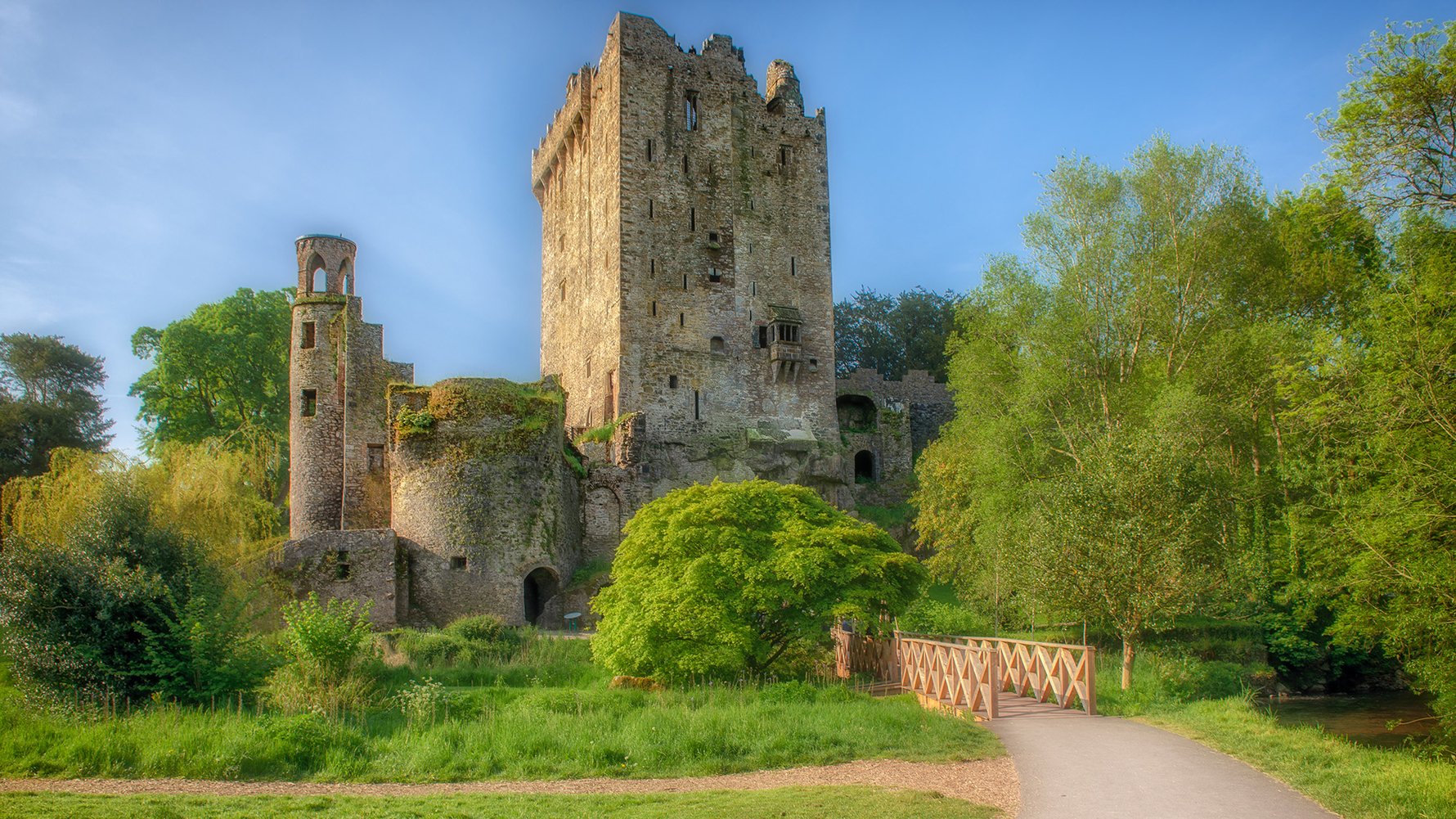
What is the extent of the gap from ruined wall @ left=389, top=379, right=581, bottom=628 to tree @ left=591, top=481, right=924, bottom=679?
8371mm

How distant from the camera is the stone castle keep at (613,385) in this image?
1062 inches

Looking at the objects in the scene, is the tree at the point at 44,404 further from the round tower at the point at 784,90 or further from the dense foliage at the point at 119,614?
the round tower at the point at 784,90

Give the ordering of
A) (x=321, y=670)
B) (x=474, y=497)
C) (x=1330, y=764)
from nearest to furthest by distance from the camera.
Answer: (x=1330, y=764) < (x=321, y=670) < (x=474, y=497)

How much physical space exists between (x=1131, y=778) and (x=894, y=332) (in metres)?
46.6

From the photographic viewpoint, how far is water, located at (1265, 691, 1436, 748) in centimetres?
1755

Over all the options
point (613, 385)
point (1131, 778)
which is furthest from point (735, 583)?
point (613, 385)

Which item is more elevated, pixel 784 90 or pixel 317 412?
pixel 784 90

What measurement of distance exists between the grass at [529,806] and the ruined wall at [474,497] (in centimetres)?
1561

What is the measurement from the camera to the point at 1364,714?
19938 mm

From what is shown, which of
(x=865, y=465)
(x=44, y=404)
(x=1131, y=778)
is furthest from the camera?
(x=865, y=465)

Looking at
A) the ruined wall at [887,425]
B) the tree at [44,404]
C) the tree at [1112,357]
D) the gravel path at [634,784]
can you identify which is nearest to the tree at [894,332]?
the ruined wall at [887,425]

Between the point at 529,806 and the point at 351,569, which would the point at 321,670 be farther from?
the point at 351,569

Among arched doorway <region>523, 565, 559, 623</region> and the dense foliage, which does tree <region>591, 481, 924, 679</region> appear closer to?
the dense foliage

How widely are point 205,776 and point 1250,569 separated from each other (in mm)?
19782
